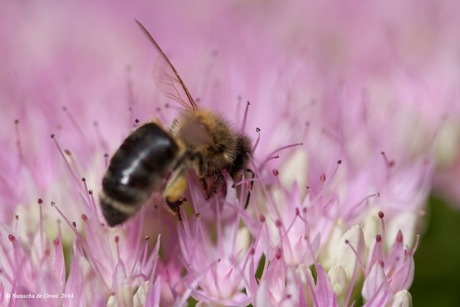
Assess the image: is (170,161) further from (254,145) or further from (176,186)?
(254,145)

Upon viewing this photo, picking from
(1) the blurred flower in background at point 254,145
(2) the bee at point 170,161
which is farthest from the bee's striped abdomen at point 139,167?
Answer: (1) the blurred flower in background at point 254,145

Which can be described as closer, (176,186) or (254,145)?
(176,186)

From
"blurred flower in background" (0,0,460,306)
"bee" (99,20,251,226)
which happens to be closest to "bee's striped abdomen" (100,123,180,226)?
Answer: "bee" (99,20,251,226)

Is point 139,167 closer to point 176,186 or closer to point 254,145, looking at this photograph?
point 176,186

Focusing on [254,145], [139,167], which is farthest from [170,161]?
[254,145]

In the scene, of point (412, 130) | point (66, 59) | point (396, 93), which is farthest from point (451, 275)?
point (66, 59)

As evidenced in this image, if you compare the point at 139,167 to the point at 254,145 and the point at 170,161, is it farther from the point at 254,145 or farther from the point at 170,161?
the point at 254,145

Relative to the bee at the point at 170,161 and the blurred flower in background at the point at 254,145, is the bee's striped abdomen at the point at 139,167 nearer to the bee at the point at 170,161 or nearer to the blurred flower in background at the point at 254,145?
the bee at the point at 170,161
